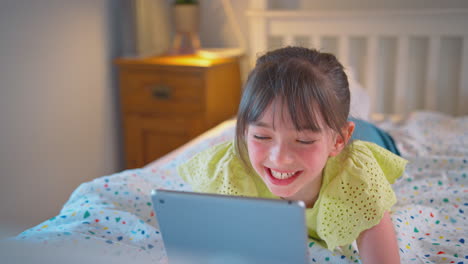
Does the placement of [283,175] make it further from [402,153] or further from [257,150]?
[402,153]

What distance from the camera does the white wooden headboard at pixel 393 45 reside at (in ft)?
7.02

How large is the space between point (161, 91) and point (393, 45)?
1.10 meters

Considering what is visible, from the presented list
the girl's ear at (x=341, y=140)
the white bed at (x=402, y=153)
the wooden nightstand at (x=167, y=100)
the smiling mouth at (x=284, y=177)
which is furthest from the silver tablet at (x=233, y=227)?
the wooden nightstand at (x=167, y=100)

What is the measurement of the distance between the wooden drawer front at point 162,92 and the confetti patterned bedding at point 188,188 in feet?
1.73

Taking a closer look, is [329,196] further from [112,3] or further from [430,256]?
[112,3]

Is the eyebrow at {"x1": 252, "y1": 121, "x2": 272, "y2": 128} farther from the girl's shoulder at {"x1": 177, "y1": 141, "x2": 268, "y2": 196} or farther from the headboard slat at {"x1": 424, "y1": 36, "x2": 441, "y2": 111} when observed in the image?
the headboard slat at {"x1": 424, "y1": 36, "x2": 441, "y2": 111}

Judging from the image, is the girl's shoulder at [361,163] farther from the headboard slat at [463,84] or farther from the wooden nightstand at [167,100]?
the headboard slat at [463,84]

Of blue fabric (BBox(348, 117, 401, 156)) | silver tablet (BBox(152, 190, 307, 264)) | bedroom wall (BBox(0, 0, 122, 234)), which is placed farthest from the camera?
bedroom wall (BBox(0, 0, 122, 234))

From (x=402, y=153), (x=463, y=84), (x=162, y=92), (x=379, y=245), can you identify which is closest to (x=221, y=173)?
(x=379, y=245)

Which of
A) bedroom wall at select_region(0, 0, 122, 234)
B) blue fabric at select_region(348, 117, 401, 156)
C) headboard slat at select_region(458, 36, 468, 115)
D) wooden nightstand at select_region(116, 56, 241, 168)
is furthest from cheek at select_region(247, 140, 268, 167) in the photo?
headboard slat at select_region(458, 36, 468, 115)

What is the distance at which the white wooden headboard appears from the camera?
7.02 ft

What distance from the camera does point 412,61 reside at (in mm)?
2285

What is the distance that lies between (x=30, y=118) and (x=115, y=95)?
59 centimetres

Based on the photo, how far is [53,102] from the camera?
197cm
